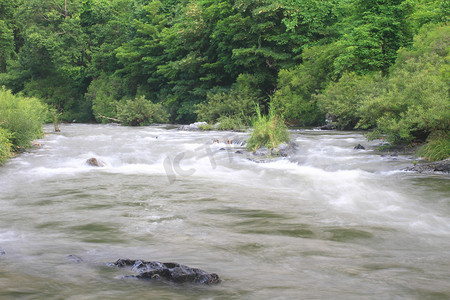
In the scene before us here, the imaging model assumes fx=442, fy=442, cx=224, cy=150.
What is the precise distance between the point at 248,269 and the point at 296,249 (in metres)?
0.93

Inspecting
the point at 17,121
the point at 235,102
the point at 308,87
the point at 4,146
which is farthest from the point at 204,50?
the point at 4,146

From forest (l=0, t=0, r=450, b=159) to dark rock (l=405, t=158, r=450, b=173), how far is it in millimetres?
718

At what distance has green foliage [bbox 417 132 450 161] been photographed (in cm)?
1112

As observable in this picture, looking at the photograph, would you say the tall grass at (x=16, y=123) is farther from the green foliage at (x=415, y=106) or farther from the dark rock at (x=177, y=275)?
the green foliage at (x=415, y=106)

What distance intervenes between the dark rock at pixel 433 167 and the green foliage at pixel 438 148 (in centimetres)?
62

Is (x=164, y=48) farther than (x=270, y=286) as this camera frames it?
Yes

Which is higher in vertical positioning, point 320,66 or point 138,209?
point 320,66

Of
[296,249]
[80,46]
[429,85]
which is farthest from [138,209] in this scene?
[80,46]

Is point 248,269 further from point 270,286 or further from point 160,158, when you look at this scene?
point 160,158

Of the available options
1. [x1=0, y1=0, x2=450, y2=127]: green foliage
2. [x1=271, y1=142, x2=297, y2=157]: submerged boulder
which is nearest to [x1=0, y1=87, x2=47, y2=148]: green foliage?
[x1=271, y1=142, x2=297, y2=157]: submerged boulder

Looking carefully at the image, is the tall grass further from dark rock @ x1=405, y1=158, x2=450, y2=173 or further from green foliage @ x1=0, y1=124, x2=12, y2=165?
dark rock @ x1=405, y1=158, x2=450, y2=173

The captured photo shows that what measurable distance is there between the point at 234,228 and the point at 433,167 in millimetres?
6580

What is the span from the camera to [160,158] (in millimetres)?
14070

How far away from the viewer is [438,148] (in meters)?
11.3
